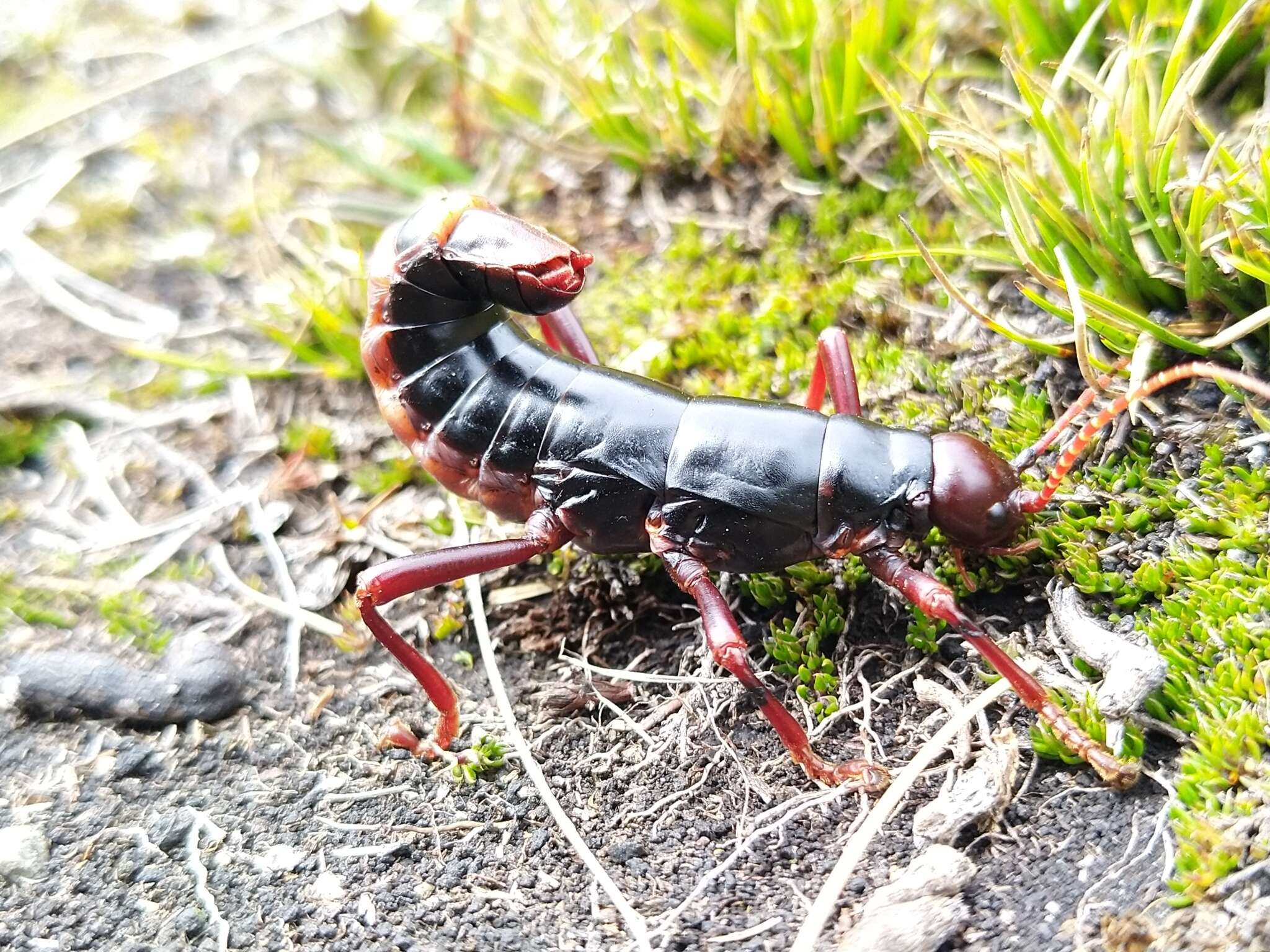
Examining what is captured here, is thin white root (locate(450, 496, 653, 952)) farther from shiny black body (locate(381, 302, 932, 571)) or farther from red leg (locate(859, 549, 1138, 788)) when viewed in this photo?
red leg (locate(859, 549, 1138, 788))

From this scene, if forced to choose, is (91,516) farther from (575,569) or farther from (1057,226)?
(1057,226)

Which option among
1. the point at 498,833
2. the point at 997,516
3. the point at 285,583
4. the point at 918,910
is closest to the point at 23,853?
the point at 285,583

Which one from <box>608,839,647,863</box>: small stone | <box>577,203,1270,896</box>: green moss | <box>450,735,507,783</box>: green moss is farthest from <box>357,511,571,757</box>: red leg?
<box>577,203,1270,896</box>: green moss

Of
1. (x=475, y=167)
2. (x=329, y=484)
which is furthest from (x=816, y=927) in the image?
(x=475, y=167)

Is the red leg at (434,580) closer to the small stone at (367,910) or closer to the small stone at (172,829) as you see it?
the small stone at (367,910)

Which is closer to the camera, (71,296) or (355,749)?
(355,749)

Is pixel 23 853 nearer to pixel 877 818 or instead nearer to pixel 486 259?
pixel 486 259
